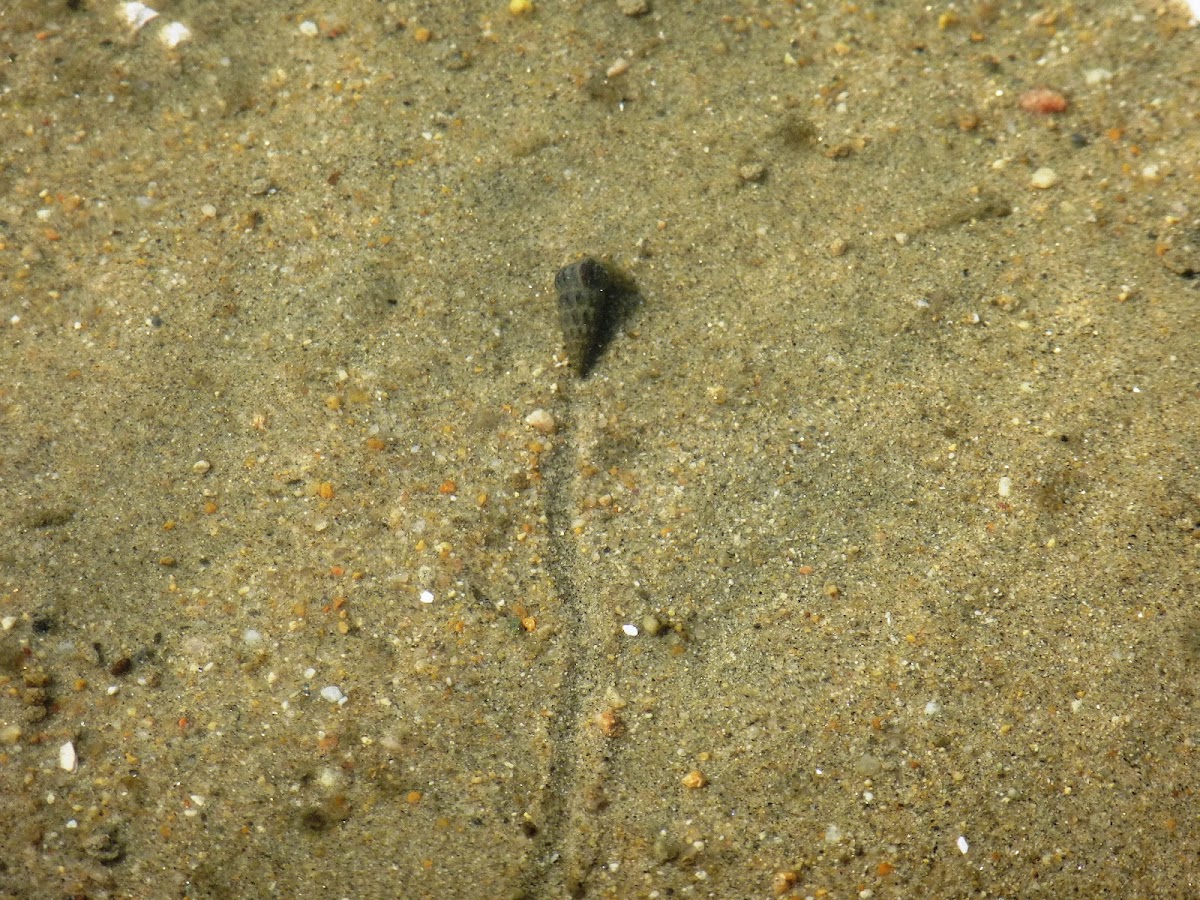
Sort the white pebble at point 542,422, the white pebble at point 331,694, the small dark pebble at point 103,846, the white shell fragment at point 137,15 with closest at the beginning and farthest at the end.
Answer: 1. the small dark pebble at point 103,846
2. the white pebble at point 331,694
3. the white pebble at point 542,422
4. the white shell fragment at point 137,15

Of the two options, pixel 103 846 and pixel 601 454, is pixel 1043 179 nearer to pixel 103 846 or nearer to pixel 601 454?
pixel 601 454

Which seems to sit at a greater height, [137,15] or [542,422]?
[137,15]

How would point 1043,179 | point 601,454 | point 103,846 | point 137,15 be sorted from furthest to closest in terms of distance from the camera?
point 137,15, point 1043,179, point 601,454, point 103,846

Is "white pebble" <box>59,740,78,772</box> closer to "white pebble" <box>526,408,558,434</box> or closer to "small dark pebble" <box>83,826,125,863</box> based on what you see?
"small dark pebble" <box>83,826,125,863</box>

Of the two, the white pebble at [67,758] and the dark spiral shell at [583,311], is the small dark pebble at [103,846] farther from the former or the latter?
the dark spiral shell at [583,311]

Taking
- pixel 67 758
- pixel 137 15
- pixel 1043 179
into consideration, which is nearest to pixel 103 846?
pixel 67 758

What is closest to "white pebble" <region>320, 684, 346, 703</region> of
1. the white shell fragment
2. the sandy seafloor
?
the sandy seafloor

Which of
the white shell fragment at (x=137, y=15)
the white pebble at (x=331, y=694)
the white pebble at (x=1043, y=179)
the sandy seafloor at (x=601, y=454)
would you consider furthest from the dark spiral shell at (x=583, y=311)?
the white shell fragment at (x=137, y=15)
